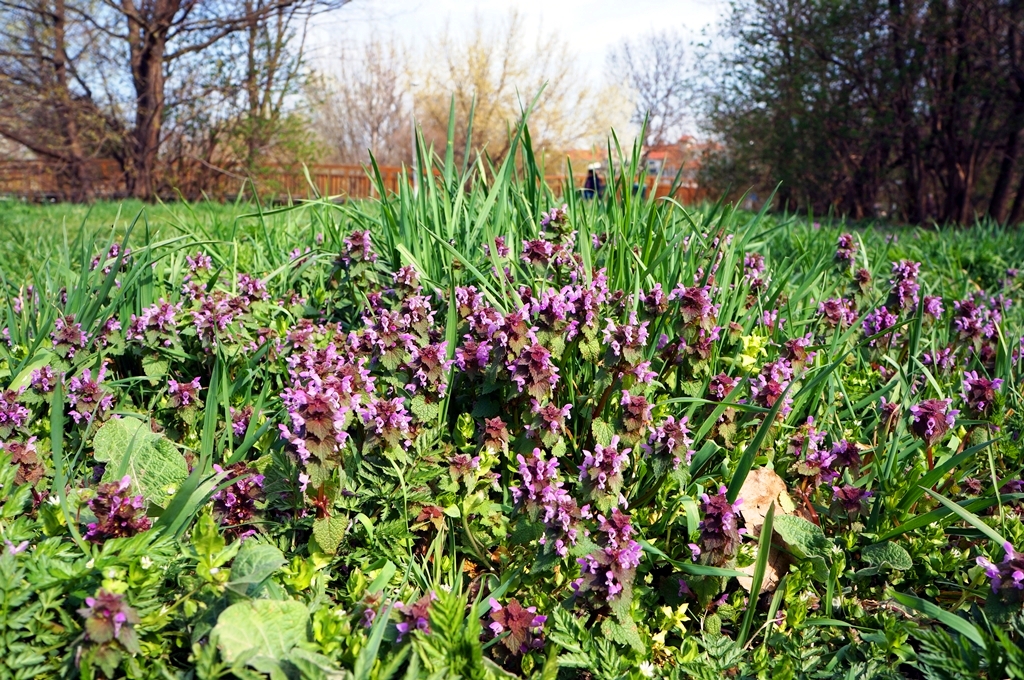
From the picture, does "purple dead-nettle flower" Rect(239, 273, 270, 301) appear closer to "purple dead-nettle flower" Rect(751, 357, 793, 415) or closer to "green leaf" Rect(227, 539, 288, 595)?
"green leaf" Rect(227, 539, 288, 595)

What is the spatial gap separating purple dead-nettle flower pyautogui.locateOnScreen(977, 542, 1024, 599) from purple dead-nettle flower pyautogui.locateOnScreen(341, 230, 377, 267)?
1818 millimetres

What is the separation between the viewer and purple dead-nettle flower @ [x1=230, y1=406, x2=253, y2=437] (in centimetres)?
190

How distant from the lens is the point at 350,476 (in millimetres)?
1604

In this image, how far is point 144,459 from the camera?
1.73 m

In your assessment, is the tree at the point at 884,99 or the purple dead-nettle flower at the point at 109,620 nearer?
the purple dead-nettle flower at the point at 109,620

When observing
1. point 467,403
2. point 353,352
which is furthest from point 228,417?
point 467,403

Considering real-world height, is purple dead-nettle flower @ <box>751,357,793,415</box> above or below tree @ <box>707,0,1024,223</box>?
below

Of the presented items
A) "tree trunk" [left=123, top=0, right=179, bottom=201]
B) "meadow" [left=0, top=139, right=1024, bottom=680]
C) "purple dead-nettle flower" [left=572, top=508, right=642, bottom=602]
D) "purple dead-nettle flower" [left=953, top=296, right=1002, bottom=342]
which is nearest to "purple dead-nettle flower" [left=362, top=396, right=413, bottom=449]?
"meadow" [left=0, top=139, right=1024, bottom=680]

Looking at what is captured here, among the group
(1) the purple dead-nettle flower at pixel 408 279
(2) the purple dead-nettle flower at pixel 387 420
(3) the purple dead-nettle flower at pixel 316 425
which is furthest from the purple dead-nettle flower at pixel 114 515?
(1) the purple dead-nettle flower at pixel 408 279

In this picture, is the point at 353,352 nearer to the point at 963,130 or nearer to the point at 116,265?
the point at 116,265

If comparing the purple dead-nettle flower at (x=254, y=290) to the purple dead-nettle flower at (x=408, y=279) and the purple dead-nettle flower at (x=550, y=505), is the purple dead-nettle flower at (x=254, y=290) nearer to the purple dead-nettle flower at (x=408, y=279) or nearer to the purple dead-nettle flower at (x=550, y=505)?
the purple dead-nettle flower at (x=408, y=279)

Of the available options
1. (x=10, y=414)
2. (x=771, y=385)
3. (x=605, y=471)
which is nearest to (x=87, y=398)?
(x=10, y=414)

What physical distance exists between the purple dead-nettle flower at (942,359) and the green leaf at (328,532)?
1843 millimetres

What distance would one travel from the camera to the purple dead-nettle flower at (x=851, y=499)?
1.64 metres
